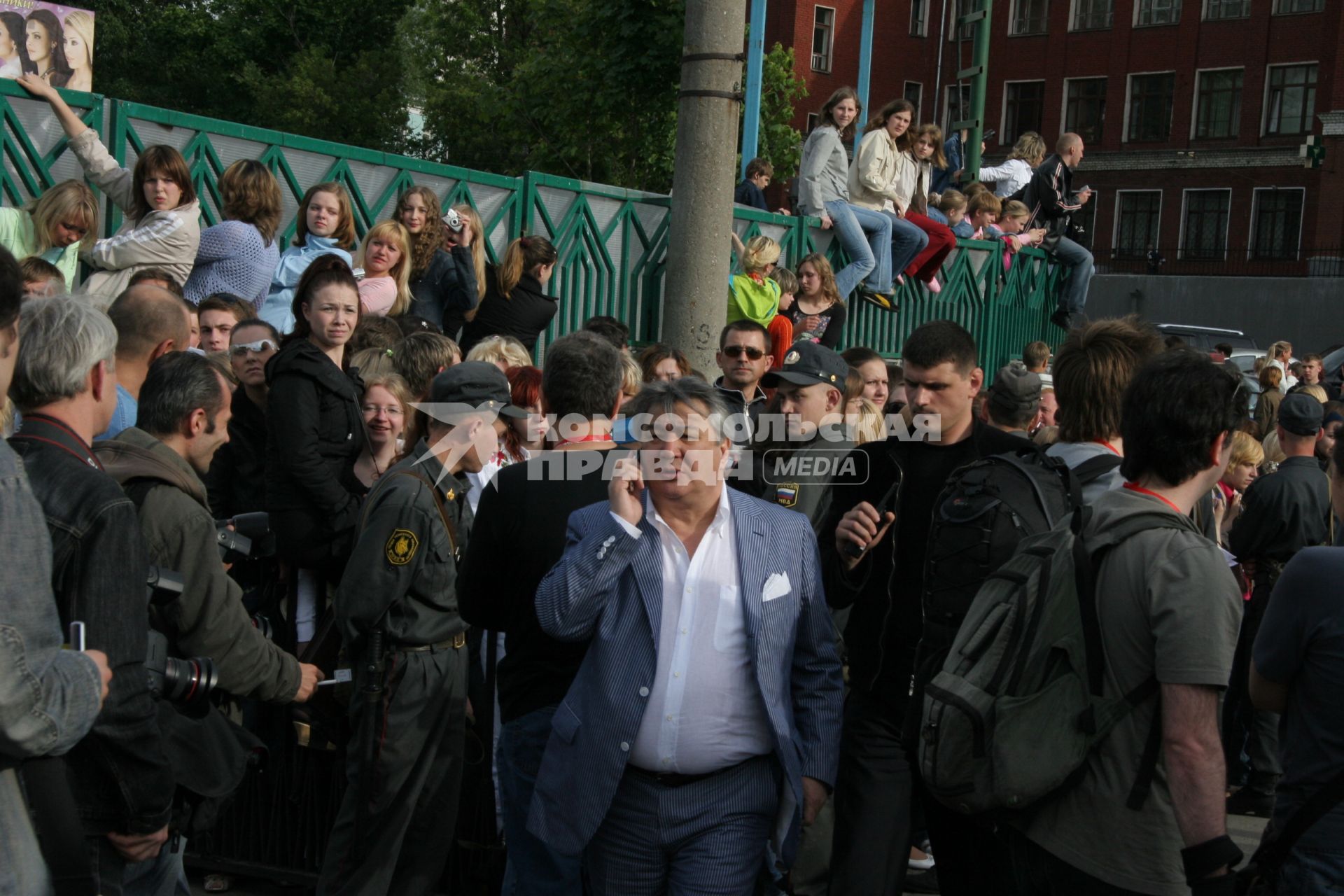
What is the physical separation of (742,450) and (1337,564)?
2728 millimetres

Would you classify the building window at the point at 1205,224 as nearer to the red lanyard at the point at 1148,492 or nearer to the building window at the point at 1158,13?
the building window at the point at 1158,13

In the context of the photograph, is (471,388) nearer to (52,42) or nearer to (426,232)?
(426,232)

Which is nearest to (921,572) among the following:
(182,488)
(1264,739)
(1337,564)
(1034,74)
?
(1337,564)

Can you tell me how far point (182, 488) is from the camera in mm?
3619

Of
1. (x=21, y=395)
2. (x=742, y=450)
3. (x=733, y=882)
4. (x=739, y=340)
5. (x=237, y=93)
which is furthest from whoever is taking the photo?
(x=237, y=93)

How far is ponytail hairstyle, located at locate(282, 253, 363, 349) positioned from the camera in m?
5.64

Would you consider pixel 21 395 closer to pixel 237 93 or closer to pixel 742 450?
pixel 742 450

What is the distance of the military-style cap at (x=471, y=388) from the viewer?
4.43m

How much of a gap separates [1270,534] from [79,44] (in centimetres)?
3047

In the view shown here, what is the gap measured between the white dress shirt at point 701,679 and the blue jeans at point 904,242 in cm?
890

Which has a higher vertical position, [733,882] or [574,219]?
[574,219]

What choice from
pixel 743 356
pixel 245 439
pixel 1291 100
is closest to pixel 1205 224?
pixel 1291 100

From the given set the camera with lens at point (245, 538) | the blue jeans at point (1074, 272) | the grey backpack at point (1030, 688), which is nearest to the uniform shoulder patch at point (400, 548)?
the camera with lens at point (245, 538)

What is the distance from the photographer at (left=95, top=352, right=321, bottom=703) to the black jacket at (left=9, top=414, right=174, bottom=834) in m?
0.53
